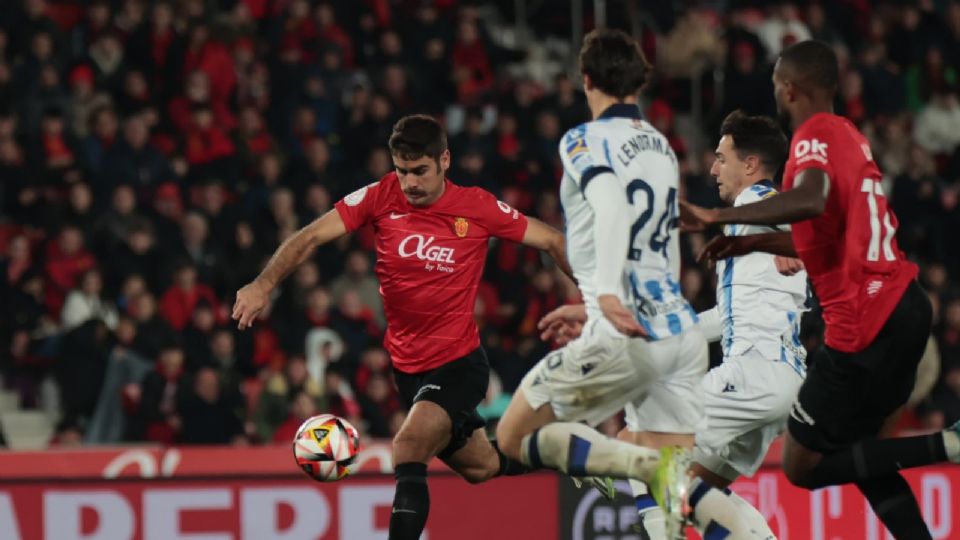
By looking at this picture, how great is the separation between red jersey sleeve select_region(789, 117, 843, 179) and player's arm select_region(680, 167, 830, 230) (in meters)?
0.04

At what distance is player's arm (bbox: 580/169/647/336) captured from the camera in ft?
20.4

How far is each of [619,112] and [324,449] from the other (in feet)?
8.17

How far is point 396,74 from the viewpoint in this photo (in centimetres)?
1603

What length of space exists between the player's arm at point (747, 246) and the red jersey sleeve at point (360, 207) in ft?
5.91

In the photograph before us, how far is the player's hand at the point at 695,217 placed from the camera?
21.2 feet

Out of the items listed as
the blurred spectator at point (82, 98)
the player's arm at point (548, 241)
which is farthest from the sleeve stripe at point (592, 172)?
the blurred spectator at point (82, 98)

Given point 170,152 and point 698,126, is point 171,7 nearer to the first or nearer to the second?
point 170,152

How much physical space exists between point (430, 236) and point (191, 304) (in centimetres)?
598

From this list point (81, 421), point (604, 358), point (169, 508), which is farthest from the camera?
point (81, 421)

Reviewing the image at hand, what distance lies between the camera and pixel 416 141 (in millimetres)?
7797

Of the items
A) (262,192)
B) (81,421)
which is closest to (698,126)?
(262,192)

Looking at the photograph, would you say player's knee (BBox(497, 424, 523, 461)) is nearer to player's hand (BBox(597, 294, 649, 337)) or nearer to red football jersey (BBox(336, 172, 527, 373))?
player's hand (BBox(597, 294, 649, 337))

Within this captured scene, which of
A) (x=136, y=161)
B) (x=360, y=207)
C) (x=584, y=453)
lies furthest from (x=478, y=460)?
(x=136, y=161)

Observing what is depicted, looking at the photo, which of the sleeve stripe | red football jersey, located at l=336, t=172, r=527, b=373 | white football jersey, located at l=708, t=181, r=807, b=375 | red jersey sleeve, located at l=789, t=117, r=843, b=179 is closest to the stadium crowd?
red football jersey, located at l=336, t=172, r=527, b=373
